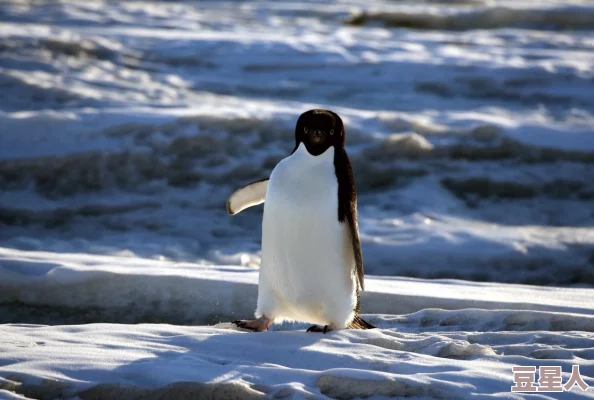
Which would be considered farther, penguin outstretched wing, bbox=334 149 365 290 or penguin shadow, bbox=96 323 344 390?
penguin outstretched wing, bbox=334 149 365 290

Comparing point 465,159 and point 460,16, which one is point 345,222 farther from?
point 460,16

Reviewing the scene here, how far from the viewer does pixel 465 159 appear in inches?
312

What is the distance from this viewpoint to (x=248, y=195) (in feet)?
12.8

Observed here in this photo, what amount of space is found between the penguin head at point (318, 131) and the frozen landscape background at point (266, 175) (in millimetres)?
726

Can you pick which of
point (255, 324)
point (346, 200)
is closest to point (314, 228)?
point (346, 200)

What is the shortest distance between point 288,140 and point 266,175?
560 millimetres

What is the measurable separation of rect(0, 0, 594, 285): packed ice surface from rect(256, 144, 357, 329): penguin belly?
7.83 feet

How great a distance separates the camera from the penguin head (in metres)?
3.37

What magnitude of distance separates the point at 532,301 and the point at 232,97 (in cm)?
586

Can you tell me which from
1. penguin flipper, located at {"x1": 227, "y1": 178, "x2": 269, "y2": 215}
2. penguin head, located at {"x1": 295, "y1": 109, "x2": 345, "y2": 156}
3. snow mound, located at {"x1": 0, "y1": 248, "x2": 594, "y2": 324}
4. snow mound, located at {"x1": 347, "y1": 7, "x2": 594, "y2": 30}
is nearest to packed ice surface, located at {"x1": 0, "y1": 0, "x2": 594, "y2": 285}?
snow mound, located at {"x1": 0, "y1": 248, "x2": 594, "y2": 324}

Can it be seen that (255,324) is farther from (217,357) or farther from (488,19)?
(488,19)

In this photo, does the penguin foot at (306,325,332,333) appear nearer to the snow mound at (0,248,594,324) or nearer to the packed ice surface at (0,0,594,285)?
the snow mound at (0,248,594,324)

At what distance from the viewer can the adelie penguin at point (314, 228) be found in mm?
3414

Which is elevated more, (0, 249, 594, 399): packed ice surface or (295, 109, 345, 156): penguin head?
(295, 109, 345, 156): penguin head
